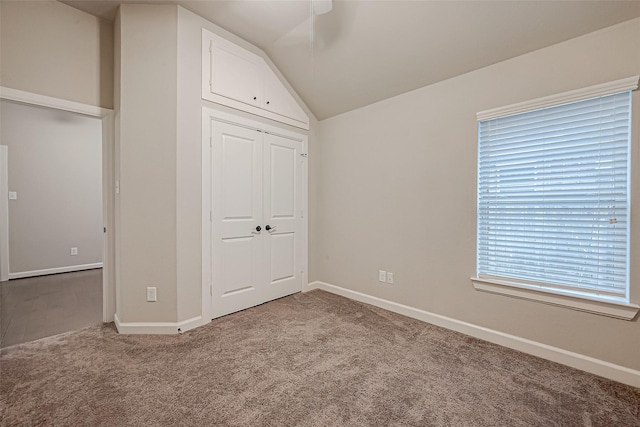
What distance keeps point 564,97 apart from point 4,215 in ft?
23.0

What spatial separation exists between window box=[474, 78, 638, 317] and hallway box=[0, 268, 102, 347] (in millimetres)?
4010

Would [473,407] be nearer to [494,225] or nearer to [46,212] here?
[494,225]

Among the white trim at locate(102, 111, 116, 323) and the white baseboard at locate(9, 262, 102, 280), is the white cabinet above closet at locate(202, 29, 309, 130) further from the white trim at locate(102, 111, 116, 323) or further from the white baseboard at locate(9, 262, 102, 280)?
the white baseboard at locate(9, 262, 102, 280)

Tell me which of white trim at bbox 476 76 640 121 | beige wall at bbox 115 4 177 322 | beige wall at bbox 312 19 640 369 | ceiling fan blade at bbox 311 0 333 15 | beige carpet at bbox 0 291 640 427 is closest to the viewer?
beige carpet at bbox 0 291 640 427

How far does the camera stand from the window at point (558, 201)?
6.01 feet

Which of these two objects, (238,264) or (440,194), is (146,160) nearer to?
(238,264)

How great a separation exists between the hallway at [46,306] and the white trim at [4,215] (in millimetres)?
237

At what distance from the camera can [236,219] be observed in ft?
9.71

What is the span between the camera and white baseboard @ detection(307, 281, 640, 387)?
181cm

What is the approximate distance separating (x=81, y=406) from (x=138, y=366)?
39 centimetres

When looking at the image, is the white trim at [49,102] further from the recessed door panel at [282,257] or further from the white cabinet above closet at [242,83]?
the recessed door panel at [282,257]

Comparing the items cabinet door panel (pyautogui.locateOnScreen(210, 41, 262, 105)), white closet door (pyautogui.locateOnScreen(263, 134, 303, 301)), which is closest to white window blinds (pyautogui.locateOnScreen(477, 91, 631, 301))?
white closet door (pyautogui.locateOnScreen(263, 134, 303, 301))

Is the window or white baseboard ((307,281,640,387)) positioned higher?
the window

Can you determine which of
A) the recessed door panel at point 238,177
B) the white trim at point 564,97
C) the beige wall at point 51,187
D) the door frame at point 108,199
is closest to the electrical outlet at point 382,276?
the recessed door panel at point 238,177
